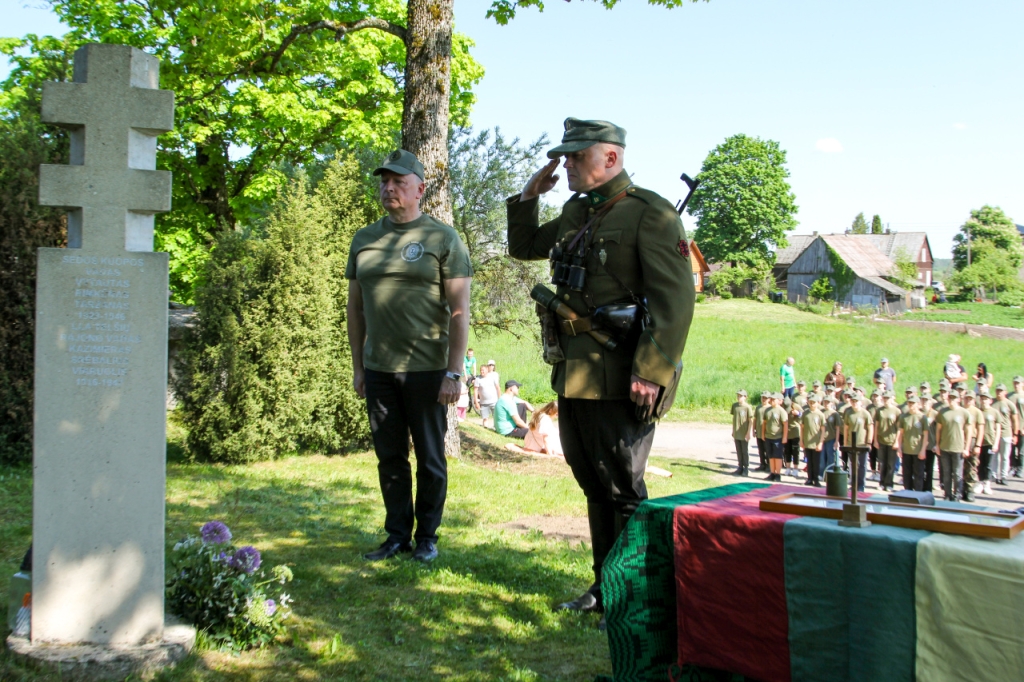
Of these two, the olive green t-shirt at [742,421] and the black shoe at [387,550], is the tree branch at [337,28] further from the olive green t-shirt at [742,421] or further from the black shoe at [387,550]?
the olive green t-shirt at [742,421]

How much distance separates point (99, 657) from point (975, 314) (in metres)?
60.2

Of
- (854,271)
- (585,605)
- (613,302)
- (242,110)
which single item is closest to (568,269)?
(613,302)

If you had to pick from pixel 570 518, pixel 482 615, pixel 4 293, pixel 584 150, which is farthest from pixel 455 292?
pixel 4 293

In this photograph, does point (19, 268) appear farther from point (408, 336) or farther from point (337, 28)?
point (408, 336)

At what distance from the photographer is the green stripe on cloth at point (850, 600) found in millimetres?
2424

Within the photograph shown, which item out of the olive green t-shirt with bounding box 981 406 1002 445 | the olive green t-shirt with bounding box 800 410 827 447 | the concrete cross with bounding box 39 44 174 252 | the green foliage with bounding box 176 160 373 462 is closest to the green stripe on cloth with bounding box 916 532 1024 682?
the concrete cross with bounding box 39 44 174 252

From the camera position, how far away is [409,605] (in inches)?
171

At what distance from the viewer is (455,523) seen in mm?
6594

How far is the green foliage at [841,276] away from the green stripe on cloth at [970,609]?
7574 centimetres

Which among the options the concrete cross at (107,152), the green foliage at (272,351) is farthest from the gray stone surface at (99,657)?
the green foliage at (272,351)

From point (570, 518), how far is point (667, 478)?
6968 mm

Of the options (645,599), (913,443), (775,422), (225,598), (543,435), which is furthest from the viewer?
(775,422)

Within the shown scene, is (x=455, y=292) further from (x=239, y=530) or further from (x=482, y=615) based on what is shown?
(x=239, y=530)

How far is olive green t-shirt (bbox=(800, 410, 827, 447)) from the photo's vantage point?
54.7ft
